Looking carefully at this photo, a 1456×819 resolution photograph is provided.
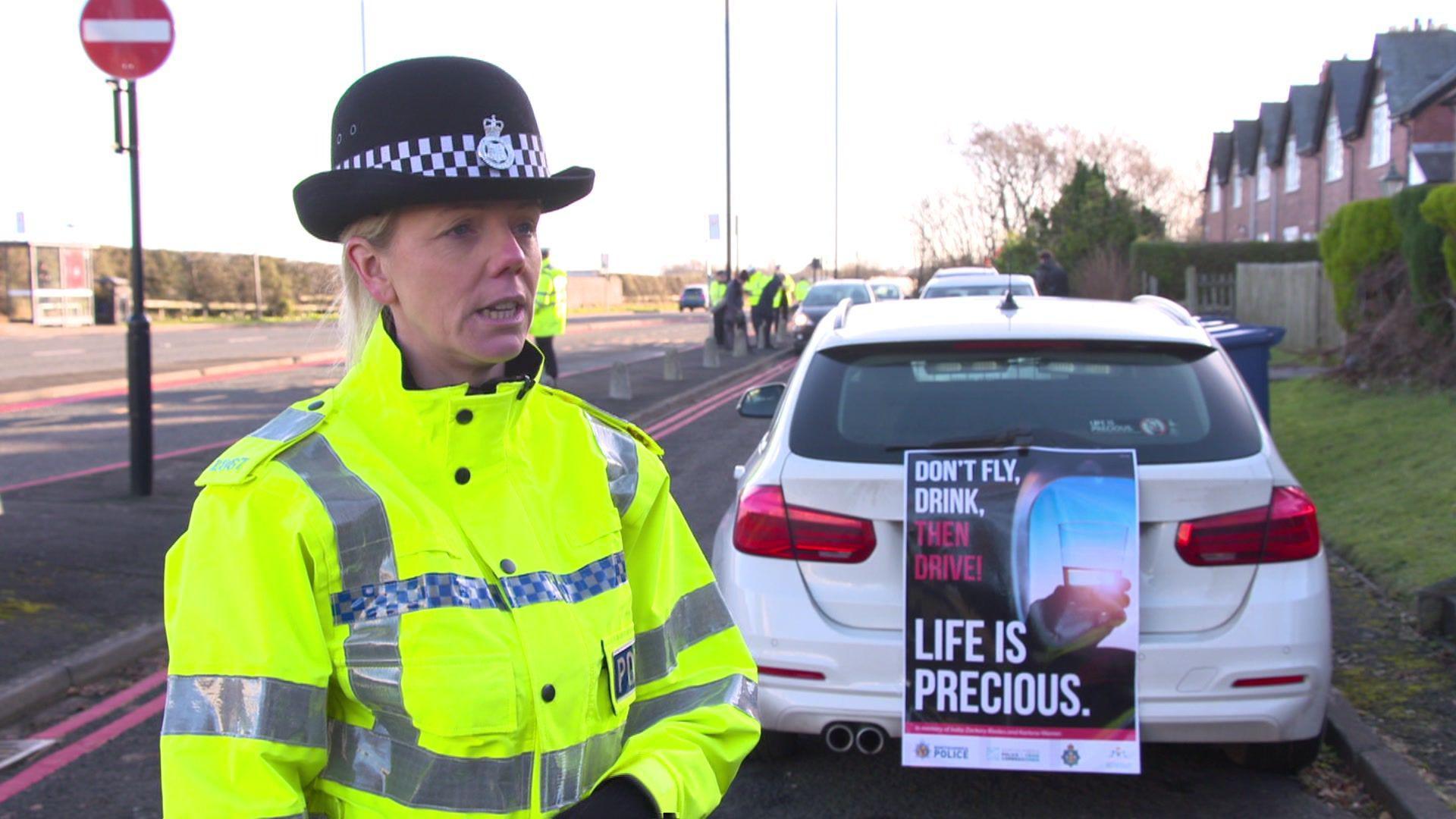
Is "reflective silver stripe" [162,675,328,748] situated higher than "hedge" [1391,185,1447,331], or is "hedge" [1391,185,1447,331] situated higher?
"hedge" [1391,185,1447,331]

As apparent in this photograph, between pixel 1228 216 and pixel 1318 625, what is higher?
pixel 1228 216

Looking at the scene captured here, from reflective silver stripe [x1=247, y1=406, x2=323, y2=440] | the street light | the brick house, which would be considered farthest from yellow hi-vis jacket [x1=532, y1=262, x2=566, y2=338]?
the street light

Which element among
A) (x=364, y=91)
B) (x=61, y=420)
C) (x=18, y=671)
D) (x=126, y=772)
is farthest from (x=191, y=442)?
(x=364, y=91)

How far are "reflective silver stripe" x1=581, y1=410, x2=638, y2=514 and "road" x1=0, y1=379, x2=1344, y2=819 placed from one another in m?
2.81

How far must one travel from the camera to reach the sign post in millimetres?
9141

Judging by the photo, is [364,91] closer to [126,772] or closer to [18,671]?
[126,772]

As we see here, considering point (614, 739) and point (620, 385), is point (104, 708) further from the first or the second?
point (620, 385)

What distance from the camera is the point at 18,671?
5941 millimetres

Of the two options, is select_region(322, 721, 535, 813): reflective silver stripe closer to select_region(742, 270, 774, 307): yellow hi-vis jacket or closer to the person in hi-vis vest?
the person in hi-vis vest

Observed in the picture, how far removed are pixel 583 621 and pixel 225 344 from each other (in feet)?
103

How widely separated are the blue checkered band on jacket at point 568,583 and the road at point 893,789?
2.88 m

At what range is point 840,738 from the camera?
14.6 feet

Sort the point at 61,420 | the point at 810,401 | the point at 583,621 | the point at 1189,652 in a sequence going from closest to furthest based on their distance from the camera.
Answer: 1. the point at 583,621
2. the point at 1189,652
3. the point at 810,401
4. the point at 61,420

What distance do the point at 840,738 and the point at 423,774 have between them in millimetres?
2942
